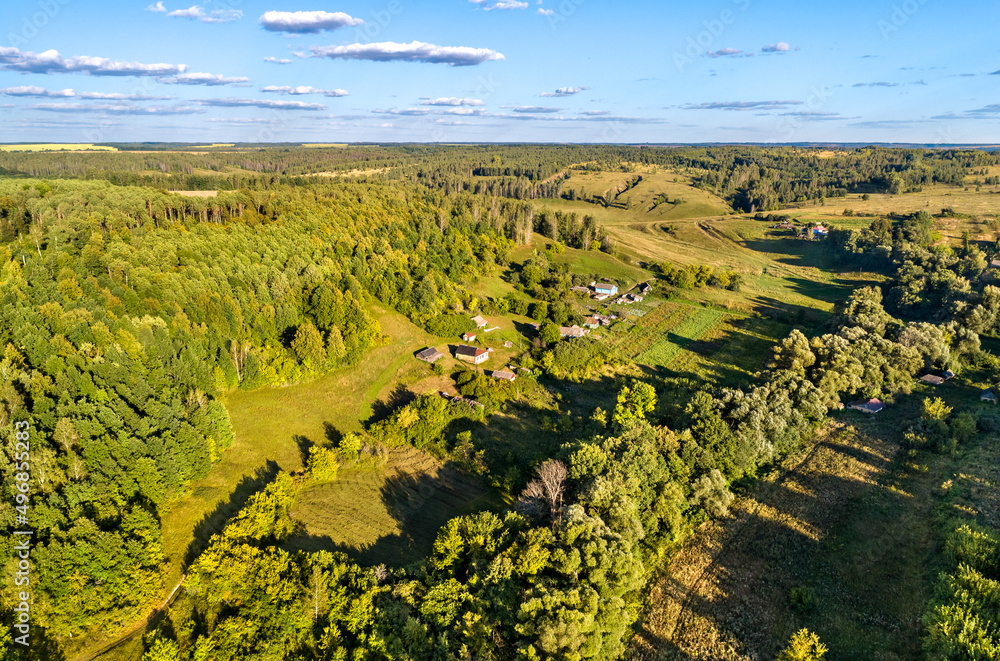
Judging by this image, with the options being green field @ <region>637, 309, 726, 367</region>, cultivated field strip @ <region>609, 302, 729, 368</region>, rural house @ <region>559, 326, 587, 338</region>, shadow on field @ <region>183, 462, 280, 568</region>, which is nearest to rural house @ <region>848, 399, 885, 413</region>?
cultivated field strip @ <region>609, 302, 729, 368</region>

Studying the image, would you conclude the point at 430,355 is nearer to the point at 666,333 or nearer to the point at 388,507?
the point at 388,507

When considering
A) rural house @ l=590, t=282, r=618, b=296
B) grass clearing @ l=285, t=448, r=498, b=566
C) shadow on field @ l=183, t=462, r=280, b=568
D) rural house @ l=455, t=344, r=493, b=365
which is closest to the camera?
shadow on field @ l=183, t=462, r=280, b=568

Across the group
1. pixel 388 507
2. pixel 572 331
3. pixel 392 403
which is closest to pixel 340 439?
pixel 392 403

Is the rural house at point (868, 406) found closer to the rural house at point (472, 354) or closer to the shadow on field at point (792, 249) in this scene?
the rural house at point (472, 354)

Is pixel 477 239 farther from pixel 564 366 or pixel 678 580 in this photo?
pixel 678 580

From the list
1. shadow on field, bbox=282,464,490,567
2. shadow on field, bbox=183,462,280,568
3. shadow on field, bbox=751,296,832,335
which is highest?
shadow on field, bbox=751,296,832,335

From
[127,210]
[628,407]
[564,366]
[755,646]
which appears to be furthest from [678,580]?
[127,210]

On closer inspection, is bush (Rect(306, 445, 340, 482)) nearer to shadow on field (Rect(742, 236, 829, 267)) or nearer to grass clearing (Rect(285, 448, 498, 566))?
grass clearing (Rect(285, 448, 498, 566))
